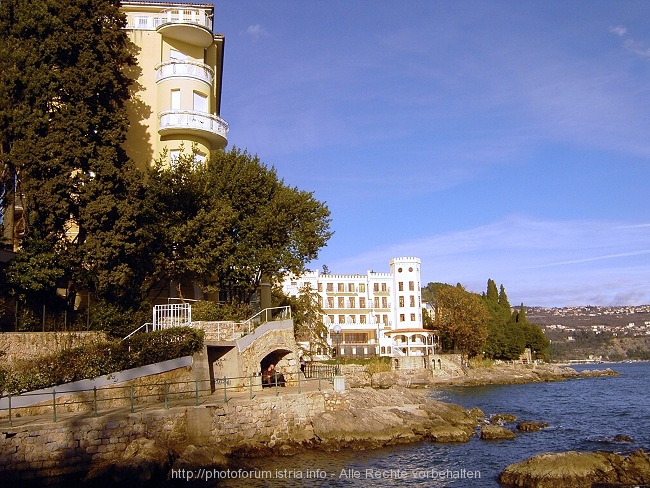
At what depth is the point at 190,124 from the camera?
3341 centimetres

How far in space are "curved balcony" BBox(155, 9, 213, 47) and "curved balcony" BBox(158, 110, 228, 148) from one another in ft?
16.6

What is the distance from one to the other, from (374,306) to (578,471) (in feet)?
236

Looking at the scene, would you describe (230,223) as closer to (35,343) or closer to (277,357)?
(277,357)

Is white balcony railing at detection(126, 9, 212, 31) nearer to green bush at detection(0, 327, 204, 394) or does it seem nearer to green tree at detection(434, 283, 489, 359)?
green bush at detection(0, 327, 204, 394)

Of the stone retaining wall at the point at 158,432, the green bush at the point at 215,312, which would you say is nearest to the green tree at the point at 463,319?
the green bush at the point at 215,312

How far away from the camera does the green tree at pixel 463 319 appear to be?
82.1 m

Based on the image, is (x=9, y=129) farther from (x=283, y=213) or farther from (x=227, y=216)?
(x=283, y=213)

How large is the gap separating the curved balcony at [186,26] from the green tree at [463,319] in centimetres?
5721

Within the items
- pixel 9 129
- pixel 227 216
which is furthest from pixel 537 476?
pixel 9 129

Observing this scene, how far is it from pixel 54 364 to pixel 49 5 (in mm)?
14888

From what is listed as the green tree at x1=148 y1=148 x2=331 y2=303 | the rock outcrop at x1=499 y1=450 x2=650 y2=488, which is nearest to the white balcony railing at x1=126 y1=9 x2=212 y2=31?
the green tree at x1=148 y1=148 x2=331 y2=303

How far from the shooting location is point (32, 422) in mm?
18281

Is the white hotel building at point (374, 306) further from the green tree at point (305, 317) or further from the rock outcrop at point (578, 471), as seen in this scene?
the rock outcrop at point (578, 471)

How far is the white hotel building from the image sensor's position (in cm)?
8438
